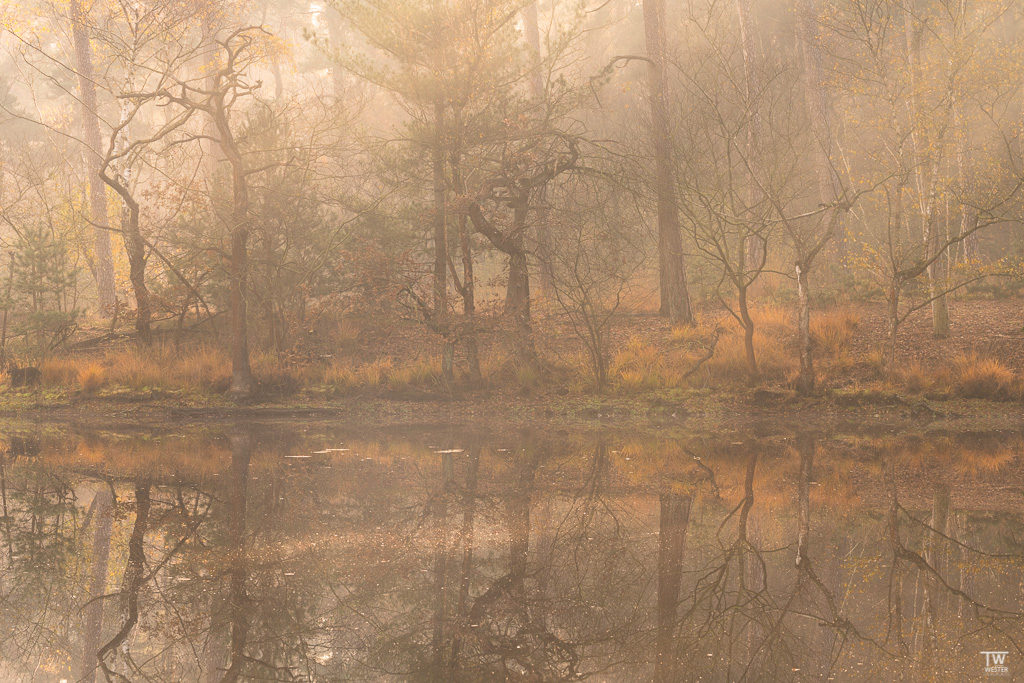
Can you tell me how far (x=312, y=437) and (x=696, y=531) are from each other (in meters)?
6.99

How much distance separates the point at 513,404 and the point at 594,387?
1481 mm

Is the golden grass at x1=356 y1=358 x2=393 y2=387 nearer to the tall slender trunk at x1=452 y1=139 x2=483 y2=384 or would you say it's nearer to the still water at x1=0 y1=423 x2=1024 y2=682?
the tall slender trunk at x1=452 y1=139 x2=483 y2=384

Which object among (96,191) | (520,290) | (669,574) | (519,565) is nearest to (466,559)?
(519,565)

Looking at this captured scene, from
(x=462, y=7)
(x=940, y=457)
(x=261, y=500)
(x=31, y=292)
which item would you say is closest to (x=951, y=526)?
(x=940, y=457)

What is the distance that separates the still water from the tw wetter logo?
18 mm

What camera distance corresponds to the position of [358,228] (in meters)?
15.6

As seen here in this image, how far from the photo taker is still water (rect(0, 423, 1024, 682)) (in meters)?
5.00

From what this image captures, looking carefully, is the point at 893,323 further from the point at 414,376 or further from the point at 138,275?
the point at 138,275

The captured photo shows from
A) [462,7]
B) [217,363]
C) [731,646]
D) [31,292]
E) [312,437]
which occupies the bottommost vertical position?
[731,646]

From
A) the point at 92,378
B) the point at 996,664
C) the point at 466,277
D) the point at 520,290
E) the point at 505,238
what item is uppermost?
the point at 505,238

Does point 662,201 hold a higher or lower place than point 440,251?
higher

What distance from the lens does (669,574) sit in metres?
6.29

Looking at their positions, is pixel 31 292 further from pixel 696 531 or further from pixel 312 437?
pixel 696 531

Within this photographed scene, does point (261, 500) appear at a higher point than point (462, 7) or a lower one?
lower
